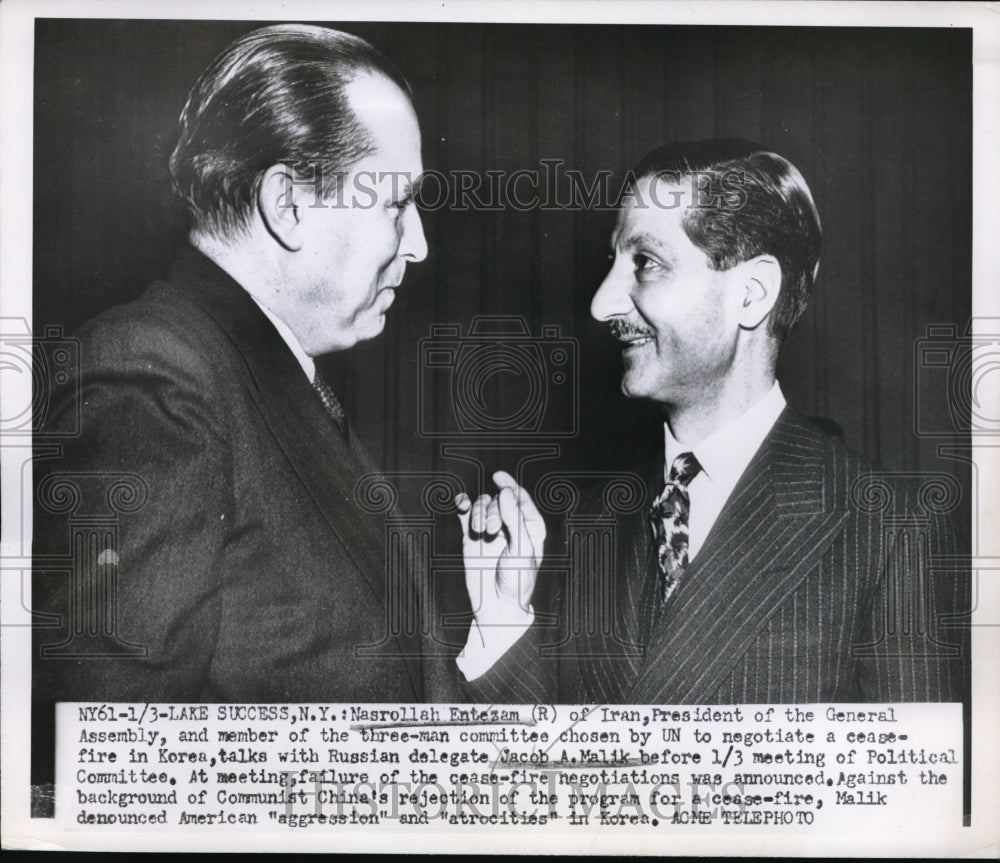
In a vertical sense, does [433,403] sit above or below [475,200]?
below

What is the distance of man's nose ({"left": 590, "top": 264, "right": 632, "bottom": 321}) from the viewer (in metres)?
2.76

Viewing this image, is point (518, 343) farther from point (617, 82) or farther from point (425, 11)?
point (425, 11)

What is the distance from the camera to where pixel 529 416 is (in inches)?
108

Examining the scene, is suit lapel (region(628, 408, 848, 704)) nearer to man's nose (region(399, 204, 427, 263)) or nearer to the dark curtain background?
the dark curtain background

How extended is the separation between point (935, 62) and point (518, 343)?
60.2 inches

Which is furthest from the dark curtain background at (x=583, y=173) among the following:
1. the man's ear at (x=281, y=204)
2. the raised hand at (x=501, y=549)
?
the man's ear at (x=281, y=204)

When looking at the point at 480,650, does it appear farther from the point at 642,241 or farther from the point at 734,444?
the point at 642,241

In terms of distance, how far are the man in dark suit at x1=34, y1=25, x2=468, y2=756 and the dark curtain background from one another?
0.10 metres

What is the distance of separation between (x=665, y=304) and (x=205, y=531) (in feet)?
4.93

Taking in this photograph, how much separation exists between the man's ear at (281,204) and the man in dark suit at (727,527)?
36.4 inches

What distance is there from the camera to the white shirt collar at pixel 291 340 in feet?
8.92

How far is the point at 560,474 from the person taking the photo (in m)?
2.75

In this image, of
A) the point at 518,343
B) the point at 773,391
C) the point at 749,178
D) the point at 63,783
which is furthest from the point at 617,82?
the point at 63,783

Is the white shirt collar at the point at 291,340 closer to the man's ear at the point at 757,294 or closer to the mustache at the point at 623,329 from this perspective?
the mustache at the point at 623,329
